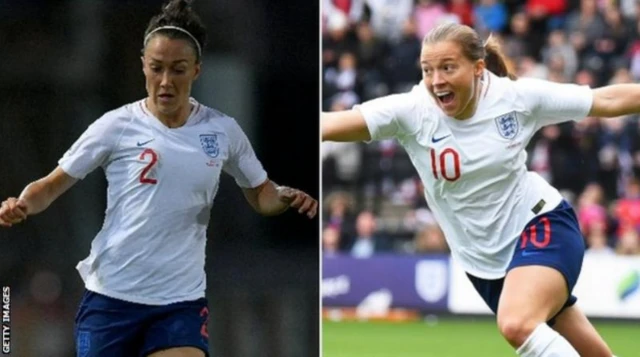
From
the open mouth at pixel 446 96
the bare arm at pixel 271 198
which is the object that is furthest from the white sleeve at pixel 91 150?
the open mouth at pixel 446 96

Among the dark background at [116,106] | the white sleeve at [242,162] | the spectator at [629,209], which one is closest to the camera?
the white sleeve at [242,162]

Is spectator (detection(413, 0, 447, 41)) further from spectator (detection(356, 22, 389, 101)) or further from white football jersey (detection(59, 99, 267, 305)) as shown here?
white football jersey (detection(59, 99, 267, 305))

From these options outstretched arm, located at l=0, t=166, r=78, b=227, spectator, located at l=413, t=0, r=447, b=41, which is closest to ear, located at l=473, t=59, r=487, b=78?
outstretched arm, located at l=0, t=166, r=78, b=227

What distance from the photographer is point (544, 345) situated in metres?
4.50

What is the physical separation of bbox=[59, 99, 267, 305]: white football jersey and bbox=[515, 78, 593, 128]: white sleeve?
4.11ft

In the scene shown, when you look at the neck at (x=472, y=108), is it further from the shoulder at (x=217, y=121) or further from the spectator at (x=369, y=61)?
the spectator at (x=369, y=61)

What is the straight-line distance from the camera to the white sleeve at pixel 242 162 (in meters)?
4.55

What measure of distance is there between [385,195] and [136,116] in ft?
25.0

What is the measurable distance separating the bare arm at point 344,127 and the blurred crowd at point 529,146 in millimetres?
6346

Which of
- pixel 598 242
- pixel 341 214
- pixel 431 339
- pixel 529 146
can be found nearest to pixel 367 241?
pixel 341 214

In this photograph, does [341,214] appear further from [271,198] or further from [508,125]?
[271,198]

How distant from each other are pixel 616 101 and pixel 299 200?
1265 millimetres

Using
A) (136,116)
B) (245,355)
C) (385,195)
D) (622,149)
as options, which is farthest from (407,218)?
(136,116)

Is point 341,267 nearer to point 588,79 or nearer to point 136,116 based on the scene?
point 588,79
